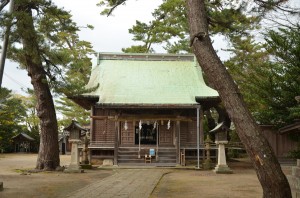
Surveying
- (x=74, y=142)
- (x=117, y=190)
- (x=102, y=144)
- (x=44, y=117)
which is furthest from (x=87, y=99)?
(x=117, y=190)

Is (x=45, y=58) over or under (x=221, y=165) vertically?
over

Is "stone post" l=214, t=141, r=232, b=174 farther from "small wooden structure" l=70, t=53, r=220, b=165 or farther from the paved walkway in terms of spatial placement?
the paved walkway

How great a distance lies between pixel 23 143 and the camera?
1703 inches

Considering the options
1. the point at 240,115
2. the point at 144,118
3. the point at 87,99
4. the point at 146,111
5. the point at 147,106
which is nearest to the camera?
the point at 240,115

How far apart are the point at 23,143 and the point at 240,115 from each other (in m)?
41.6

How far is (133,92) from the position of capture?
71.4 ft

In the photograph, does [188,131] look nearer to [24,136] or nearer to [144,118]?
[144,118]

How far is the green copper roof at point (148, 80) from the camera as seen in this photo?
68.7ft

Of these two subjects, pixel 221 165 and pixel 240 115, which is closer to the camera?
pixel 240 115

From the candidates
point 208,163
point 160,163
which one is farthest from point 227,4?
point 160,163

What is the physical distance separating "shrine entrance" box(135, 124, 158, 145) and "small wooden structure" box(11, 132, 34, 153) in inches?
957

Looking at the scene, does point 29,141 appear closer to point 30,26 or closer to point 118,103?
point 118,103

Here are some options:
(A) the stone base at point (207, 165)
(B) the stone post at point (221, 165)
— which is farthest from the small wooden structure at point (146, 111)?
(B) the stone post at point (221, 165)

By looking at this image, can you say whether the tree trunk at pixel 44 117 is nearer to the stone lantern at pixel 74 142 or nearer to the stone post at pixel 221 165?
the stone lantern at pixel 74 142
